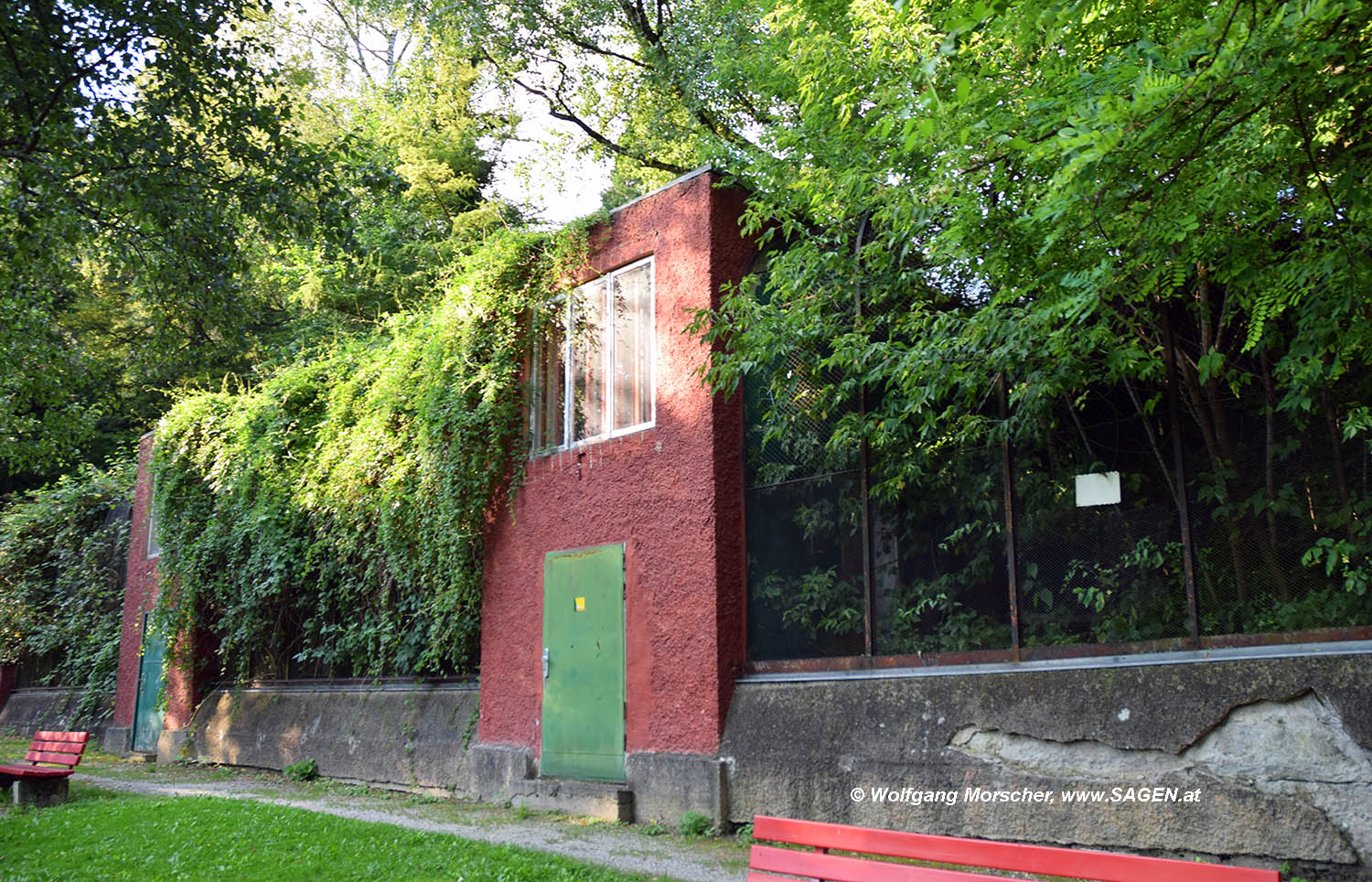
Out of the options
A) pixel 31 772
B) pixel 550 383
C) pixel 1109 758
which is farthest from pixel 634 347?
pixel 31 772

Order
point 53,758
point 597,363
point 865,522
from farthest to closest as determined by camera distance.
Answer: point 53,758 → point 597,363 → point 865,522

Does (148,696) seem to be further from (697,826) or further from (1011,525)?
(1011,525)

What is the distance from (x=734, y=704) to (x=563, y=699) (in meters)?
2.17

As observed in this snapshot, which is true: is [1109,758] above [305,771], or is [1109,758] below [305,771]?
above

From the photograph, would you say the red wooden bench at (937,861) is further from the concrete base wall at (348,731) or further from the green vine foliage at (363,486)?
the concrete base wall at (348,731)

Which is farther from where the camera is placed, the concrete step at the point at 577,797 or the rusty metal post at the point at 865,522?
the concrete step at the point at 577,797

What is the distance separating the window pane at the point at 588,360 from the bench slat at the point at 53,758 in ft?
21.2

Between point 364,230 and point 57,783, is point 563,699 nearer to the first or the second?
point 57,783

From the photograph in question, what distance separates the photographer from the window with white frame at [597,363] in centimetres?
1023

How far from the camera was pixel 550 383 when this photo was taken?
11.3 m

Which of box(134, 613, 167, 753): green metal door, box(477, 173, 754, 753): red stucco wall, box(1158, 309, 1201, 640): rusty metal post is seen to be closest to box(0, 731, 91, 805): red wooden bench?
box(477, 173, 754, 753): red stucco wall

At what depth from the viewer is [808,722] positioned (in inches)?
319

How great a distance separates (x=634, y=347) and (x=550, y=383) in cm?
137

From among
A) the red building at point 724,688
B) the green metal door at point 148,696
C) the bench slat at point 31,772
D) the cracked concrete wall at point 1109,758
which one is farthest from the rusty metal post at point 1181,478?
the green metal door at point 148,696
